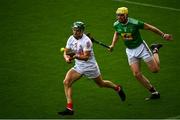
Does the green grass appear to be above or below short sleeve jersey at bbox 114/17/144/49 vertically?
below

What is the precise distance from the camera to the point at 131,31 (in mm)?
15750

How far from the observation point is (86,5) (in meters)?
23.1

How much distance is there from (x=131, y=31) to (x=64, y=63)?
3716 mm

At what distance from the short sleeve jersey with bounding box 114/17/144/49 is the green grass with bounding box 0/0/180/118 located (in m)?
1.39

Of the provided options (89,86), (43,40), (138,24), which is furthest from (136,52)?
(43,40)

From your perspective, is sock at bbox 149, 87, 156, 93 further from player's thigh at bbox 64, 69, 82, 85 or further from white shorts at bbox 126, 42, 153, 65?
player's thigh at bbox 64, 69, 82, 85

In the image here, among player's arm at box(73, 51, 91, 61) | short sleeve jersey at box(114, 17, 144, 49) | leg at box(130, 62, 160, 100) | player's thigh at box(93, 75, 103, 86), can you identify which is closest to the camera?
player's arm at box(73, 51, 91, 61)

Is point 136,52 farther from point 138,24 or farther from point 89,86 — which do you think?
point 89,86

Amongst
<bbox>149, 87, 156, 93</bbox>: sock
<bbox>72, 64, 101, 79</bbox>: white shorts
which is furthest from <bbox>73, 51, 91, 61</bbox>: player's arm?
<bbox>149, 87, 156, 93</bbox>: sock

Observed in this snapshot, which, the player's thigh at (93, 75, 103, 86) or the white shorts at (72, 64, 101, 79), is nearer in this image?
the white shorts at (72, 64, 101, 79)

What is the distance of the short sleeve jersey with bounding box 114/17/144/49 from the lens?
619 inches

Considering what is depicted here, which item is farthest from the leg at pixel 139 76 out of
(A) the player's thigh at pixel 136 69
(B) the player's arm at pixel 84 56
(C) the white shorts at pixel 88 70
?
(B) the player's arm at pixel 84 56

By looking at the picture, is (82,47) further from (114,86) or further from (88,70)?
(114,86)

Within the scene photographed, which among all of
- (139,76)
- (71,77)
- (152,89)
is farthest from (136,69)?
(71,77)
